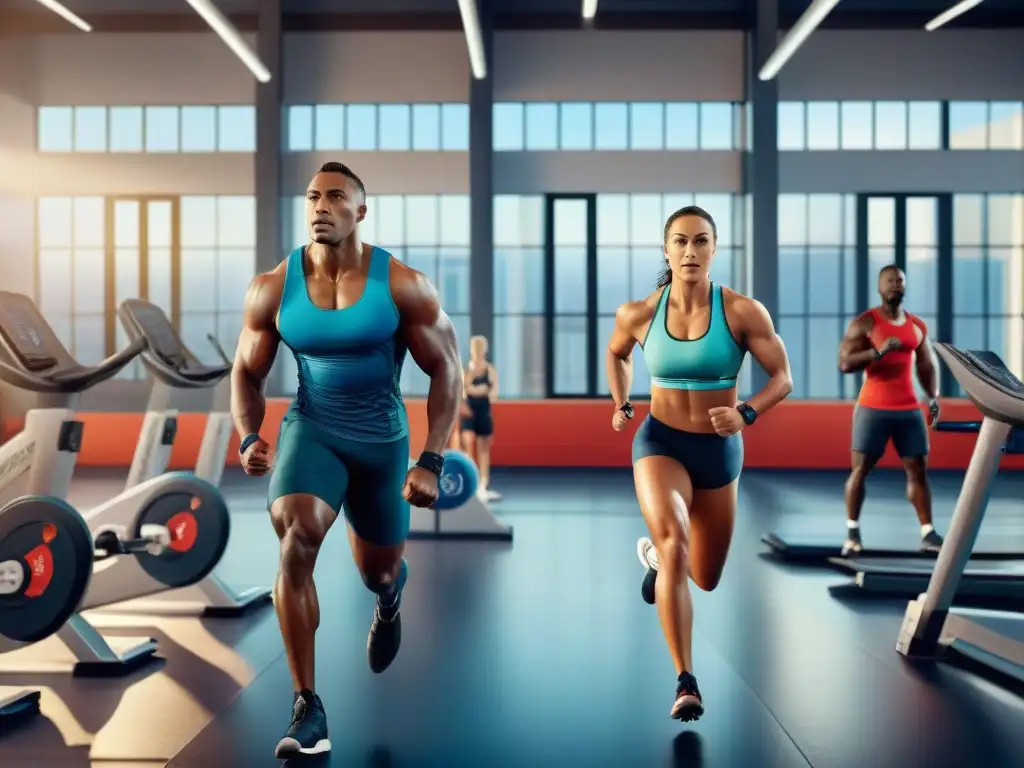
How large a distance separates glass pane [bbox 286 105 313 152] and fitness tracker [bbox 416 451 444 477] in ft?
35.4

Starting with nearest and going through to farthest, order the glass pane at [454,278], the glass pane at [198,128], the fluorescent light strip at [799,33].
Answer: the fluorescent light strip at [799,33]
the glass pane at [454,278]
the glass pane at [198,128]

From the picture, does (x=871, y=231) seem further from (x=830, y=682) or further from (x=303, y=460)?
(x=303, y=460)

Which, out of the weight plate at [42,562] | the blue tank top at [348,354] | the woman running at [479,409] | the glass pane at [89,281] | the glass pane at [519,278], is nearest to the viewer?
the blue tank top at [348,354]

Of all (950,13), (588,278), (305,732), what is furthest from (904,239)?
(305,732)

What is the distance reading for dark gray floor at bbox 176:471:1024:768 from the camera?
8.14ft

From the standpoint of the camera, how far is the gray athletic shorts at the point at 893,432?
5.06m

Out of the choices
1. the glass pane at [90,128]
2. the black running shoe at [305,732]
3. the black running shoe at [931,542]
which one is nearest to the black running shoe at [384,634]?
the black running shoe at [305,732]

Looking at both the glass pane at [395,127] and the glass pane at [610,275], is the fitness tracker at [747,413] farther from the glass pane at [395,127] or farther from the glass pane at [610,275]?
the glass pane at [395,127]

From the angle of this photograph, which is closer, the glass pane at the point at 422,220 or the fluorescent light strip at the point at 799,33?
the fluorescent light strip at the point at 799,33

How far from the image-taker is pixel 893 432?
5.10 m

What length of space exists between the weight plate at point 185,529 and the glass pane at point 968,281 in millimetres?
11322

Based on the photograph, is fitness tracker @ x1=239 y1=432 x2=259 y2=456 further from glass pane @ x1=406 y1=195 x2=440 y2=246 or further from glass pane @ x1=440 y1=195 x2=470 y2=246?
glass pane @ x1=406 y1=195 x2=440 y2=246

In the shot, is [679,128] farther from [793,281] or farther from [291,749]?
[291,749]

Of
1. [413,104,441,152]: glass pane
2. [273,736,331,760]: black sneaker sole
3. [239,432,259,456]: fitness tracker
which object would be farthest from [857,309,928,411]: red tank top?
[413,104,441,152]: glass pane
